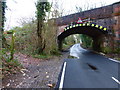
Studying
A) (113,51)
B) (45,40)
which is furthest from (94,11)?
Answer: (45,40)

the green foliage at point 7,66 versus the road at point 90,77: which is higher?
the green foliage at point 7,66

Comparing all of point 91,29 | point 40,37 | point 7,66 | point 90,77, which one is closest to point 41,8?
point 40,37

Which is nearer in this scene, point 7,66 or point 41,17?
point 7,66

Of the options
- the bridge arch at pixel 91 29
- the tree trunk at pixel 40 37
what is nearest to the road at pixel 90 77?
the tree trunk at pixel 40 37

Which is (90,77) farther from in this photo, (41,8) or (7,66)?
(41,8)

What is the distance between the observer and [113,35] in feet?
32.2

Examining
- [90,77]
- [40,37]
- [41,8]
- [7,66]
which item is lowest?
[90,77]

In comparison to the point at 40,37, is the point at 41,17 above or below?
above

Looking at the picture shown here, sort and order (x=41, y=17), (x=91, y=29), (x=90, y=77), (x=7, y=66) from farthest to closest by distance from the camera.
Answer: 1. (x=91, y=29)
2. (x=41, y=17)
3. (x=7, y=66)
4. (x=90, y=77)

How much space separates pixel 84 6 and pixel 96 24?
35.9 ft

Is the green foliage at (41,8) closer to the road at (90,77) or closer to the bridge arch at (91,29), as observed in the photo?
the bridge arch at (91,29)

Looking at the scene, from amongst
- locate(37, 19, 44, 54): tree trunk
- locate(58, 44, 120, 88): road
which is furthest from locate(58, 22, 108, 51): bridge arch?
locate(58, 44, 120, 88): road

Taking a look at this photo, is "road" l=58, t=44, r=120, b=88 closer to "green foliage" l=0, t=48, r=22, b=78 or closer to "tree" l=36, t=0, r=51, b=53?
"green foliage" l=0, t=48, r=22, b=78

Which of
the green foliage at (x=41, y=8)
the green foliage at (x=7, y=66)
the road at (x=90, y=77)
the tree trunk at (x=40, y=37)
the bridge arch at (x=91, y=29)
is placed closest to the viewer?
the road at (x=90, y=77)
